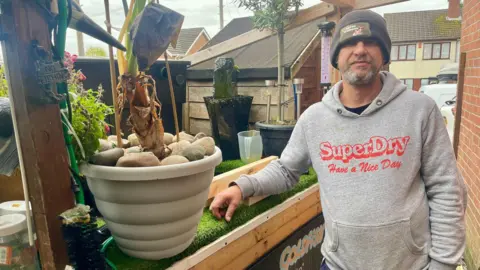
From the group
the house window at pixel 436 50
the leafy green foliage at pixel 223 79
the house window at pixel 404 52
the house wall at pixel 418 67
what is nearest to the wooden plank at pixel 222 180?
the leafy green foliage at pixel 223 79

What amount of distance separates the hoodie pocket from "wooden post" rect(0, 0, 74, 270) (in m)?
0.88

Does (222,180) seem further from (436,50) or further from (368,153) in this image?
(436,50)

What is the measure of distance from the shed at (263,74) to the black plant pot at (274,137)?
57 cm

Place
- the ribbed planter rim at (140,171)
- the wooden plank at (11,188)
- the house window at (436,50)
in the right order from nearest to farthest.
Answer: the ribbed planter rim at (140,171), the wooden plank at (11,188), the house window at (436,50)

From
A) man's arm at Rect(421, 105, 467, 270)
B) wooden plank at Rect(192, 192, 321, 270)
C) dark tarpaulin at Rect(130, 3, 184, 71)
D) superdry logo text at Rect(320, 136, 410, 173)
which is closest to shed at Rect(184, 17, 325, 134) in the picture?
wooden plank at Rect(192, 192, 321, 270)

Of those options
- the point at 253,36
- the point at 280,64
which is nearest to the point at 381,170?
the point at 280,64

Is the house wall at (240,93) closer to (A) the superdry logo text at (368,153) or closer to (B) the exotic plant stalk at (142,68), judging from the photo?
(A) the superdry logo text at (368,153)

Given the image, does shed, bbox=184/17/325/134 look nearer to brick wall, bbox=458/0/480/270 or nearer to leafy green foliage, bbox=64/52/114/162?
brick wall, bbox=458/0/480/270

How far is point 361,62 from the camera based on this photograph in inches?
48.1

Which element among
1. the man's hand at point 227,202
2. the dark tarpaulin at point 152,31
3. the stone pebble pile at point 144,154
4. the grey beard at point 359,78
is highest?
the dark tarpaulin at point 152,31

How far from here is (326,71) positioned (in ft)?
8.57

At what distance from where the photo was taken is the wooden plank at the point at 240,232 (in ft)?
3.61

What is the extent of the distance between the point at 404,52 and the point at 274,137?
75.4ft

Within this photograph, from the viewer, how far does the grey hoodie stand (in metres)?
1.13
